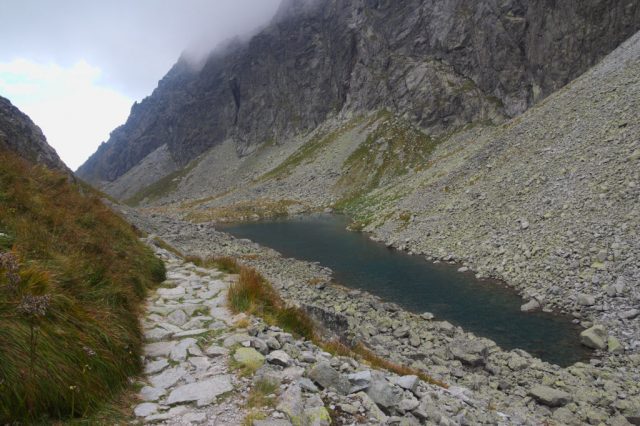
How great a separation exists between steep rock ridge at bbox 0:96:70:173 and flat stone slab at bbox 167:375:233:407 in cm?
2600

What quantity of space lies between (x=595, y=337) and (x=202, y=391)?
1689 cm

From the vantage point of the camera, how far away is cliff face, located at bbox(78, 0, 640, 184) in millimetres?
70938

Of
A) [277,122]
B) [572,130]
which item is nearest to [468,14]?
[572,130]

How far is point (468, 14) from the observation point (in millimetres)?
90812

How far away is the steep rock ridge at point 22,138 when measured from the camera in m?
26.4

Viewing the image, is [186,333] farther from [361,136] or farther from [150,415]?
[361,136]

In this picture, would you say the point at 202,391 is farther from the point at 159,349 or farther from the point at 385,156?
the point at 385,156

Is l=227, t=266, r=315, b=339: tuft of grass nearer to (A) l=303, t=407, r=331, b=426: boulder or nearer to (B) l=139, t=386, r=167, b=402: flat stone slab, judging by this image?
(B) l=139, t=386, r=167, b=402: flat stone slab

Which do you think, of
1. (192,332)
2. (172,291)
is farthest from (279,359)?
(172,291)

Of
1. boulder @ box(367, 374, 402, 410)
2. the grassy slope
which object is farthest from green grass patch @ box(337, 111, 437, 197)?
boulder @ box(367, 374, 402, 410)

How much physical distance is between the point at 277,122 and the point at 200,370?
477 ft

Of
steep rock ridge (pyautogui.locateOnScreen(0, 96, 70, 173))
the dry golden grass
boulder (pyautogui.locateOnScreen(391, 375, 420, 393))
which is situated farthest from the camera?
steep rock ridge (pyautogui.locateOnScreen(0, 96, 70, 173))

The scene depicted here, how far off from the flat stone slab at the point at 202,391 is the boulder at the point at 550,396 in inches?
441

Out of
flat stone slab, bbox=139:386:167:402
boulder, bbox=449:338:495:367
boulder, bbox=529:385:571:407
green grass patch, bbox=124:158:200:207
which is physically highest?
green grass patch, bbox=124:158:200:207
